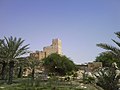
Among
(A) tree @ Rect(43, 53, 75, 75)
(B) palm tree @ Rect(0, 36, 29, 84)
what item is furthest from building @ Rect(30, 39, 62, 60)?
(B) palm tree @ Rect(0, 36, 29, 84)

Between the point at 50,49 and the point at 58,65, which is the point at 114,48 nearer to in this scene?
the point at 58,65

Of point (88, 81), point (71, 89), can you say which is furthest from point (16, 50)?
point (71, 89)

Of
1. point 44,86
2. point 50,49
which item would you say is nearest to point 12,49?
point 44,86

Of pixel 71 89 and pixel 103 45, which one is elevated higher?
pixel 103 45

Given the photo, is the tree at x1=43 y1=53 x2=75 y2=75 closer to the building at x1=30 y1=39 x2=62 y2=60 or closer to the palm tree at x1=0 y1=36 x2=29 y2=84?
the palm tree at x1=0 y1=36 x2=29 y2=84

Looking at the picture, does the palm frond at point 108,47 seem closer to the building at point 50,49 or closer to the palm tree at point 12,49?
the palm tree at point 12,49

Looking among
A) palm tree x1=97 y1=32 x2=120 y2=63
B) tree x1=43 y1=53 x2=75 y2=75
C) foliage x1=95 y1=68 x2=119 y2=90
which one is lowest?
foliage x1=95 y1=68 x2=119 y2=90

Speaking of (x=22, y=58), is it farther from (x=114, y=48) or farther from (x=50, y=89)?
(x=114, y=48)

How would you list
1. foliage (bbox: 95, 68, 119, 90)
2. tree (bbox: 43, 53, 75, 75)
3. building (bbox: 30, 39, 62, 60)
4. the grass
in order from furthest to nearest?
1. building (bbox: 30, 39, 62, 60)
2. tree (bbox: 43, 53, 75, 75)
3. the grass
4. foliage (bbox: 95, 68, 119, 90)

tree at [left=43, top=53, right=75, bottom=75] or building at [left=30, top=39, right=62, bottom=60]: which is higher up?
building at [left=30, top=39, right=62, bottom=60]

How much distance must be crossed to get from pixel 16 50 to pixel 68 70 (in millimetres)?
19266

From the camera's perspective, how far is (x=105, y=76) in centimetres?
1752

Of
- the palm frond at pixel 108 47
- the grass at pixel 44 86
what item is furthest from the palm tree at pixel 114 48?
the grass at pixel 44 86

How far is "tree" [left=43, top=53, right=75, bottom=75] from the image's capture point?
53781 millimetres
